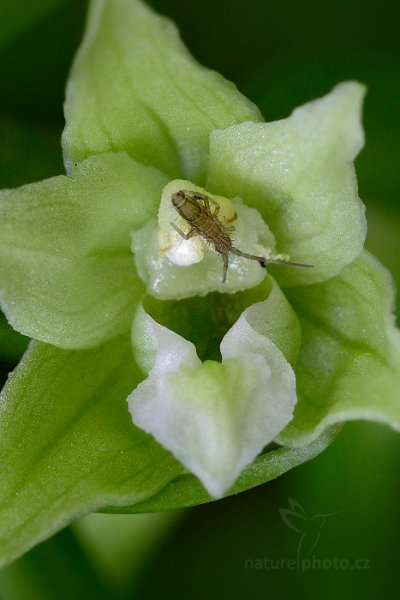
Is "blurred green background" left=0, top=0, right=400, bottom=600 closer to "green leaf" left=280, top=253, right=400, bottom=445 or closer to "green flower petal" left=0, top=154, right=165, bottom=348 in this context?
"green flower petal" left=0, top=154, right=165, bottom=348

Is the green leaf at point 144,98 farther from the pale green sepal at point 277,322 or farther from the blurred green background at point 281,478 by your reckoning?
the blurred green background at point 281,478

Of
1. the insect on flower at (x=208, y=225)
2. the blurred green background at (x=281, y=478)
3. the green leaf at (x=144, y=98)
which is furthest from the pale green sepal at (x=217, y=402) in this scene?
the blurred green background at (x=281, y=478)

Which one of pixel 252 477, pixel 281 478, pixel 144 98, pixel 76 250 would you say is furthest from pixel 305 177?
pixel 281 478

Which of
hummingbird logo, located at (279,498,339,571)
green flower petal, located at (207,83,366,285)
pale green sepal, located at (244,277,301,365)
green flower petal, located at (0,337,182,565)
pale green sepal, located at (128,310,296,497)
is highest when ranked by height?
green flower petal, located at (207,83,366,285)

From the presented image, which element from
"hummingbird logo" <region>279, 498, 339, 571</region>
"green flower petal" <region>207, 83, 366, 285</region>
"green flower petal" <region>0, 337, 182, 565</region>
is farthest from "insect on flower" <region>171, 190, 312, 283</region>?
"hummingbird logo" <region>279, 498, 339, 571</region>

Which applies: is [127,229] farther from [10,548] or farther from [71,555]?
[71,555]
